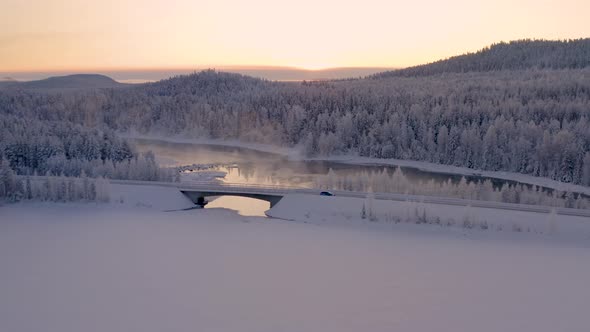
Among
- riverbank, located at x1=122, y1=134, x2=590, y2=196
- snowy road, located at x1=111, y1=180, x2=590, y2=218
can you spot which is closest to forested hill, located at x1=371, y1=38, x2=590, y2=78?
riverbank, located at x1=122, y1=134, x2=590, y2=196

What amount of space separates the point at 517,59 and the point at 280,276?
152m

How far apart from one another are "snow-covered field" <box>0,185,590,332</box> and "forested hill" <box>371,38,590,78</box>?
126m

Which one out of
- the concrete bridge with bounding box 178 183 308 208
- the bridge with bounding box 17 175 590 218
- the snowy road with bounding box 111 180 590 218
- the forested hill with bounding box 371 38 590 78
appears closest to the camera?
the snowy road with bounding box 111 180 590 218

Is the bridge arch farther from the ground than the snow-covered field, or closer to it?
farther from the ground

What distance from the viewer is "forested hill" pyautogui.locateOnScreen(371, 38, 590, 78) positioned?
493 feet

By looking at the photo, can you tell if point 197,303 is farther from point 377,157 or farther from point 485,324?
point 377,157

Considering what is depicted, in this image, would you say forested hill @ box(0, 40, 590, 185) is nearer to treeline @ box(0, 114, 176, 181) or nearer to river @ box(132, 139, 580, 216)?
treeline @ box(0, 114, 176, 181)

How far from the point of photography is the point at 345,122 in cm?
9788

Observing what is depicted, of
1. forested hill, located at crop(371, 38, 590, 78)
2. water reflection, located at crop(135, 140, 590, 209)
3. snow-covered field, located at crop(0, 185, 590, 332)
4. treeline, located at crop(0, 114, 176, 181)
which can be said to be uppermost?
forested hill, located at crop(371, 38, 590, 78)

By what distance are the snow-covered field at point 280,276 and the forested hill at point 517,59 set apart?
12588 centimetres

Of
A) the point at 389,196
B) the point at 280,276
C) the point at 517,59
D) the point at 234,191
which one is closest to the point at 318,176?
Answer: the point at 234,191

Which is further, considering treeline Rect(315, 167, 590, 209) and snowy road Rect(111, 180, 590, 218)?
treeline Rect(315, 167, 590, 209)

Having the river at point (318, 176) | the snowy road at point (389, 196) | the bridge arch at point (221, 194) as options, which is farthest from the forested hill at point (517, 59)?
the bridge arch at point (221, 194)

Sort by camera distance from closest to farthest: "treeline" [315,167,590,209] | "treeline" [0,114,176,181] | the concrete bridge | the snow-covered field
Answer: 1. the snow-covered field
2. "treeline" [315,167,590,209]
3. the concrete bridge
4. "treeline" [0,114,176,181]
